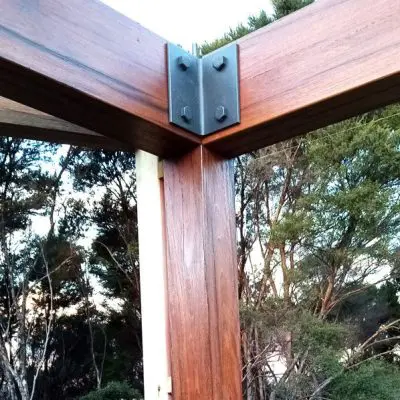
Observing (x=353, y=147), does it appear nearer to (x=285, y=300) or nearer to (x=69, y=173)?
(x=285, y=300)

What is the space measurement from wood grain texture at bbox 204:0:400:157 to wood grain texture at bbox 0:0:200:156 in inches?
4.2

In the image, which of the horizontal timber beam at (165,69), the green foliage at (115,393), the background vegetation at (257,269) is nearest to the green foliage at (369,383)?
the background vegetation at (257,269)

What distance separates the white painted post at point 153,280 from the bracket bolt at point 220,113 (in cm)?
13

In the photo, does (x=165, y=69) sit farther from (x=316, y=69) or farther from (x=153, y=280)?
(x=153, y=280)

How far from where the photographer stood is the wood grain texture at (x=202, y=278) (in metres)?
0.71

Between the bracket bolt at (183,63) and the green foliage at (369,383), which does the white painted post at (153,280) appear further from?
the green foliage at (369,383)

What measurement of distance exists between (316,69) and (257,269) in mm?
2654

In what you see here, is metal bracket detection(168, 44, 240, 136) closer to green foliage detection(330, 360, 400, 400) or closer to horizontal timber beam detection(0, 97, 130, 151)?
horizontal timber beam detection(0, 97, 130, 151)

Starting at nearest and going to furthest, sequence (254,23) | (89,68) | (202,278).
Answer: (89,68) < (202,278) < (254,23)

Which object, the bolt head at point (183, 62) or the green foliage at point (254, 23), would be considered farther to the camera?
the green foliage at point (254, 23)

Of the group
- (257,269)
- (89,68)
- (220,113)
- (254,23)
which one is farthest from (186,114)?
(257,269)

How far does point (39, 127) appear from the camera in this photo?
80cm

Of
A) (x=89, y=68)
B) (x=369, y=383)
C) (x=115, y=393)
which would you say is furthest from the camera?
(x=115, y=393)

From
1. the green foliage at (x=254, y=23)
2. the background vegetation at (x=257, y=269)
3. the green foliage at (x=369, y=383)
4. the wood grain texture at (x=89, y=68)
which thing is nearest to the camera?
the wood grain texture at (x=89, y=68)
